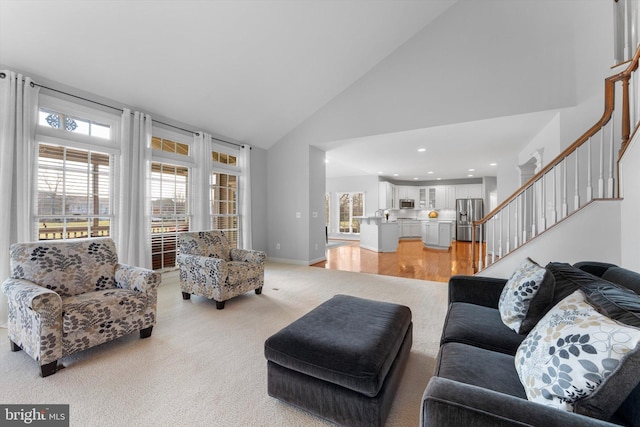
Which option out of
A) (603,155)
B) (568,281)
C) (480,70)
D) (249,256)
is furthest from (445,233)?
(568,281)

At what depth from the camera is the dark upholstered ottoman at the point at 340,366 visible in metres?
1.36

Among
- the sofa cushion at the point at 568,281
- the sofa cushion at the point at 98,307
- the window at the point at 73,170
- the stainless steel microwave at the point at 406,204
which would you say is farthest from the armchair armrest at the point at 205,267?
the stainless steel microwave at the point at 406,204

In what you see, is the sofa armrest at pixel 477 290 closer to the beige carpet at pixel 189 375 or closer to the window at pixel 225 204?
the beige carpet at pixel 189 375

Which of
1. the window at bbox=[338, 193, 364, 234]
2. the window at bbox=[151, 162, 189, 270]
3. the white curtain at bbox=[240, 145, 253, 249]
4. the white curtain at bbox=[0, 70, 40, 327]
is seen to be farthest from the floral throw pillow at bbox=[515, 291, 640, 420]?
the window at bbox=[338, 193, 364, 234]

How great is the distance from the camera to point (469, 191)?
10461mm

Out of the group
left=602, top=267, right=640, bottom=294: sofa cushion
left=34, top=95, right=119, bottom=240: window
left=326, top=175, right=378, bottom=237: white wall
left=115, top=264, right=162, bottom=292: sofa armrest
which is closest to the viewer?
left=602, top=267, right=640, bottom=294: sofa cushion

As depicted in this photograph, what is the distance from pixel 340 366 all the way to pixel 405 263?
512 cm

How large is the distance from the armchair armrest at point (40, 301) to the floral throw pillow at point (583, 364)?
113 inches

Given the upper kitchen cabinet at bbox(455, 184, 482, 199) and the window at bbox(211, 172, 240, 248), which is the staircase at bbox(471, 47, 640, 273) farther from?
the upper kitchen cabinet at bbox(455, 184, 482, 199)

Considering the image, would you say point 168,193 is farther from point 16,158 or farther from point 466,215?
point 466,215

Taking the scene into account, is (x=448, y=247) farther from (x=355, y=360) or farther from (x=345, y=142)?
(x=355, y=360)

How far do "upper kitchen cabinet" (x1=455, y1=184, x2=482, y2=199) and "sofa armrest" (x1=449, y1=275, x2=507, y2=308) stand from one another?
9.36 metres

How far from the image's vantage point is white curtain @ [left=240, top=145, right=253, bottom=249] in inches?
226

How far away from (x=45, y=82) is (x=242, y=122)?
271cm
